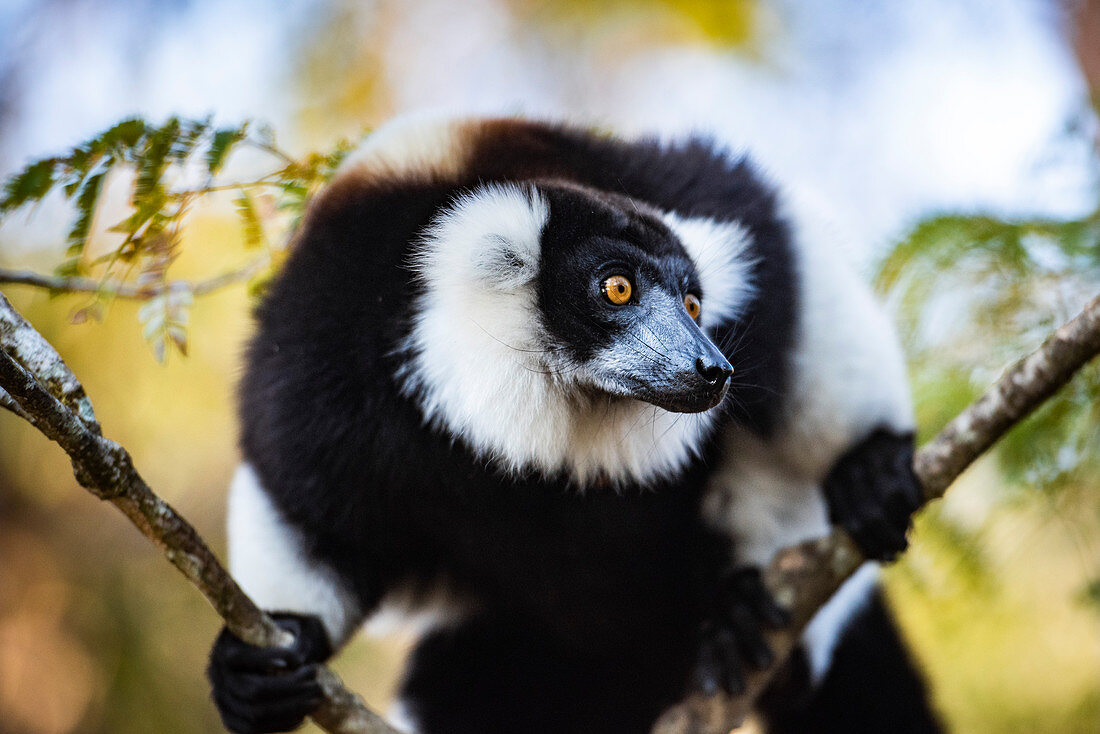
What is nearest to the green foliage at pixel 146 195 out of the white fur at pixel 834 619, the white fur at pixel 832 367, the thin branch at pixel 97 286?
the thin branch at pixel 97 286

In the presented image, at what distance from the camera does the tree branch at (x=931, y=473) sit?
2535 millimetres

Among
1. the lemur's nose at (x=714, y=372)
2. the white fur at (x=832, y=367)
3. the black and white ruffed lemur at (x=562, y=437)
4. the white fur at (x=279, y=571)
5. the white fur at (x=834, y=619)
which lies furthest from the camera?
the white fur at (x=834, y=619)

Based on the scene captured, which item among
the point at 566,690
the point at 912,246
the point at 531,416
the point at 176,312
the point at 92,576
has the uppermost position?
the point at 92,576

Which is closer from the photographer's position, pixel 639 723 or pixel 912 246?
pixel 639 723

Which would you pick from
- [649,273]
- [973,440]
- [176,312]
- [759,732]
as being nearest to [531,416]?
[649,273]

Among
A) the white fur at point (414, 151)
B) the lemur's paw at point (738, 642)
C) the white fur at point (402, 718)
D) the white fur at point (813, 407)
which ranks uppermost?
the white fur at point (414, 151)

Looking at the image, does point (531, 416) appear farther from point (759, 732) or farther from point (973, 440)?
point (759, 732)

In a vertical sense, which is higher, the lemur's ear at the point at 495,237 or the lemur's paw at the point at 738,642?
the lemur's ear at the point at 495,237

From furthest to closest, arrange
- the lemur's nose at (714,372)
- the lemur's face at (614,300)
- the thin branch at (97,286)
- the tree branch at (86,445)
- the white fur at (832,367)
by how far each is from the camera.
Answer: the white fur at (832,367), the thin branch at (97,286), the lemur's face at (614,300), the lemur's nose at (714,372), the tree branch at (86,445)

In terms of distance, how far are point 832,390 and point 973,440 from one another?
0.59 metres

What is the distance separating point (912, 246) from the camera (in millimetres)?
3771

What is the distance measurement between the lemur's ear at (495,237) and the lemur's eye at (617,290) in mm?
199

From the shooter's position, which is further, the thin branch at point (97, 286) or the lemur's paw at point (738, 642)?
the lemur's paw at point (738, 642)

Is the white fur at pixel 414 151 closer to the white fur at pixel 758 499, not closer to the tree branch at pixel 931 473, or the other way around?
the white fur at pixel 758 499
